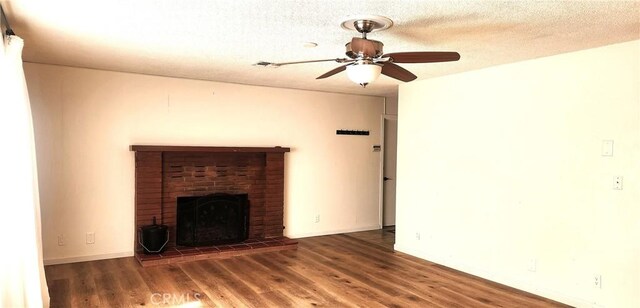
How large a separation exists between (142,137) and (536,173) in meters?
4.31

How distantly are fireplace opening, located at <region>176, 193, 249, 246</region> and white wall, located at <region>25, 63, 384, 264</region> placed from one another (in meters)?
0.61

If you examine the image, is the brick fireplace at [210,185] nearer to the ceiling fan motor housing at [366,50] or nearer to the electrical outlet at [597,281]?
the ceiling fan motor housing at [366,50]

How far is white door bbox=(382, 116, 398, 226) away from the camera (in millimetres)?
7177

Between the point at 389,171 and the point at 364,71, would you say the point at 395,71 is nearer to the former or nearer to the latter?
the point at 364,71

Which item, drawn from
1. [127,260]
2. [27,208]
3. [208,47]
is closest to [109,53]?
[208,47]

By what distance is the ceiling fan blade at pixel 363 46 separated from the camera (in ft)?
8.39

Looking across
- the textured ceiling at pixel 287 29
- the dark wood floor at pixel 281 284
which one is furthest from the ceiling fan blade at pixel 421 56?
the dark wood floor at pixel 281 284

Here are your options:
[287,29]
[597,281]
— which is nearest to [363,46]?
[287,29]

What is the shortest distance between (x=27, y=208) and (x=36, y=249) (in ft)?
0.98

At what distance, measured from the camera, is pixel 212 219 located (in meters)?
5.53

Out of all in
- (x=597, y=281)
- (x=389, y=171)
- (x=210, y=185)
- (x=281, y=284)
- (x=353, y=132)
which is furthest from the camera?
(x=389, y=171)

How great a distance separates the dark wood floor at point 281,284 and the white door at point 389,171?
1.98 meters

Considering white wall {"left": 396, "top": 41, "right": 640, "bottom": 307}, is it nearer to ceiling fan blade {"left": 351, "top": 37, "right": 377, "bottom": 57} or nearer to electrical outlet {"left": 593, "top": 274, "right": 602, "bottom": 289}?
electrical outlet {"left": 593, "top": 274, "right": 602, "bottom": 289}

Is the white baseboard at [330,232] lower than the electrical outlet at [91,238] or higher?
lower
